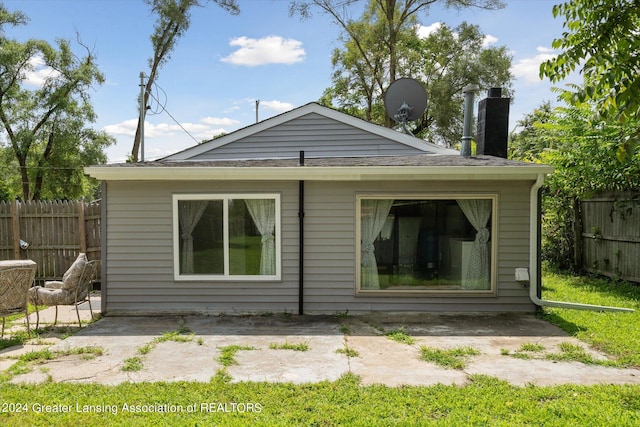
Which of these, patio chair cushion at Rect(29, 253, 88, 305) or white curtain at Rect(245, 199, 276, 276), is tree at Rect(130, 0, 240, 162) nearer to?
patio chair cushion at Rect(29, 253, 88, 305)

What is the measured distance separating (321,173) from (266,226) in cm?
119

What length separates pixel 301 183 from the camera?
6.69 m

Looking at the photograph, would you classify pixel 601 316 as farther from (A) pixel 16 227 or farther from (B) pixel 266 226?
(A) pixel 16 227

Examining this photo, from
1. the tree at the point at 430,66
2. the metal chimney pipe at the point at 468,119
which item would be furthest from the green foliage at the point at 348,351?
the tree at the point at 430,66

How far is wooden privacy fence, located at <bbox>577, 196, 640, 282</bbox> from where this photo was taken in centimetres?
828

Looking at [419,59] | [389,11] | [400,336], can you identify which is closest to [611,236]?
[400,336]

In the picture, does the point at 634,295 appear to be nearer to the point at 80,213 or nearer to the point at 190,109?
the point at 80,213

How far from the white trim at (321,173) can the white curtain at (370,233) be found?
0.46 meters

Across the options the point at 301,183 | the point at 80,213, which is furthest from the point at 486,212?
the point at 80,213

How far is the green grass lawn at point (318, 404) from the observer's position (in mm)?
3289

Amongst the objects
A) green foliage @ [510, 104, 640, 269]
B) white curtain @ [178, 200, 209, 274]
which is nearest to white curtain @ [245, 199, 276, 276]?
white curtain @ [178, 200, 209, 274]

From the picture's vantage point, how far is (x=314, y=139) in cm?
906

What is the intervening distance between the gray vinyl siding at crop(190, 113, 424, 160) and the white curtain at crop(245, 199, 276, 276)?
2504mm

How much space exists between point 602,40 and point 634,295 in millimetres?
6058
